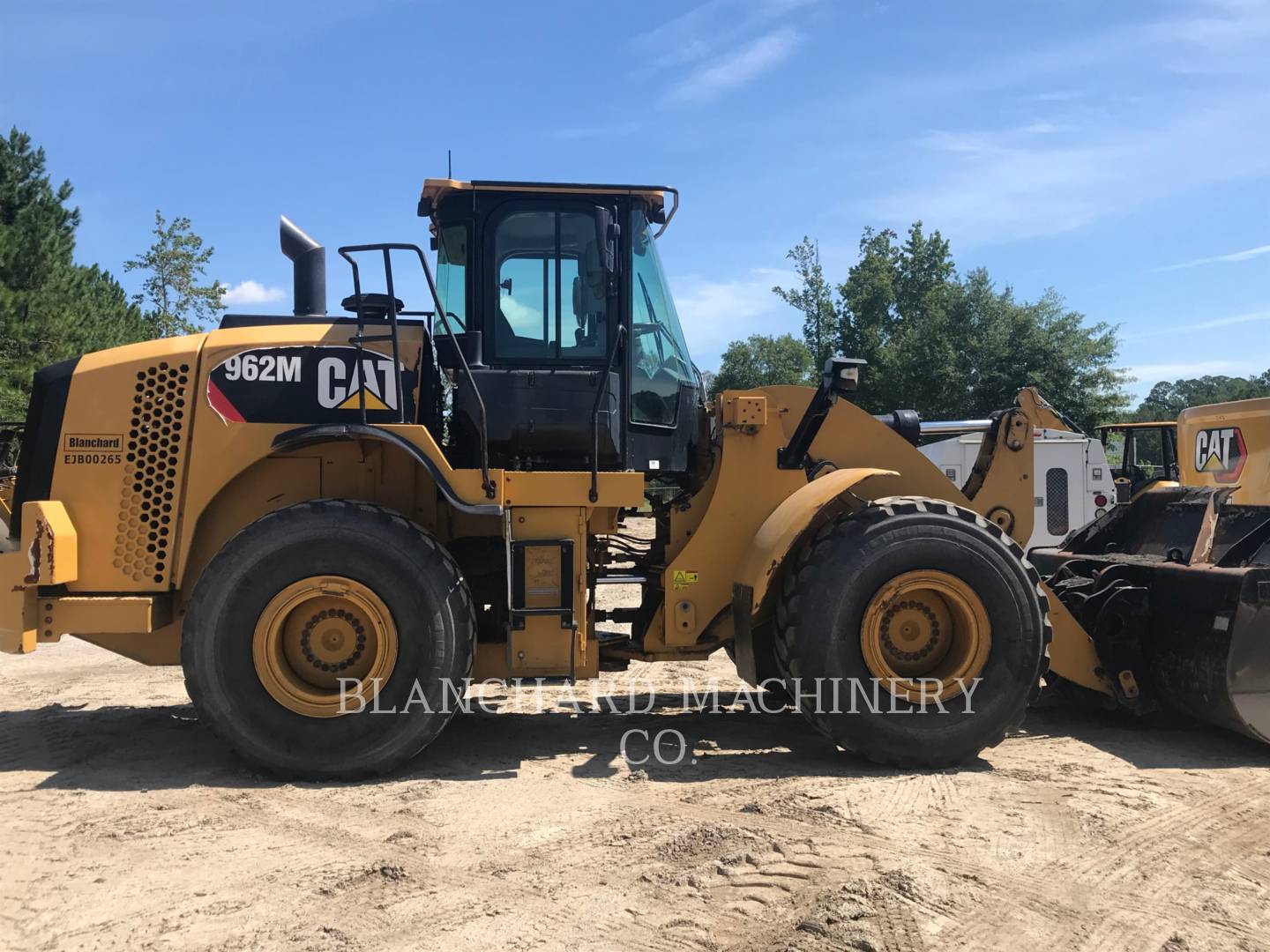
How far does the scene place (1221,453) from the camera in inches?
344

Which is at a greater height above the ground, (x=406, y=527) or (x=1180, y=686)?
(x=406, y=527)

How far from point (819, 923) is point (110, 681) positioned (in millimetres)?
6437

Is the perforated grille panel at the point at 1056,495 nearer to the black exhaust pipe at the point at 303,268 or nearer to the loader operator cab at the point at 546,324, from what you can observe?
the loader operator cab at the point at 546,324

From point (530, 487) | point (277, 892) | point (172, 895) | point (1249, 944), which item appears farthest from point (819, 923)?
point (530, 487)

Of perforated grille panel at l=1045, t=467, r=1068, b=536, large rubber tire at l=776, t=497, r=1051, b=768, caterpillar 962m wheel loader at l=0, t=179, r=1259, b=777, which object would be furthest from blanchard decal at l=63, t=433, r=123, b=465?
perforated grille panel at l=1045, t=467, r=1068, b=536

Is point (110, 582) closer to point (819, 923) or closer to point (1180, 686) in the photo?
point (819, 923)

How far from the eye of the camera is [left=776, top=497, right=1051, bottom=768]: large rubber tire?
16.4ft

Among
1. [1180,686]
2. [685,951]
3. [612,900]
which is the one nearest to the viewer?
[685,951]

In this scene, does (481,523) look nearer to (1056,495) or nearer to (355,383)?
(355,383)

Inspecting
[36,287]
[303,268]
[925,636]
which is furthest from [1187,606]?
[36,287]

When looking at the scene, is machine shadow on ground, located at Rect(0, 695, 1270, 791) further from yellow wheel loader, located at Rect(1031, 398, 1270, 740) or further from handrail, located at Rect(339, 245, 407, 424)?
handrail, located at Rect(339, 245, 407, 424)

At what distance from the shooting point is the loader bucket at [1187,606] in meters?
5.11

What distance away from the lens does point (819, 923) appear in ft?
10.6

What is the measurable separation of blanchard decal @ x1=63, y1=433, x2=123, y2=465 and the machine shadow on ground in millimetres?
1594
